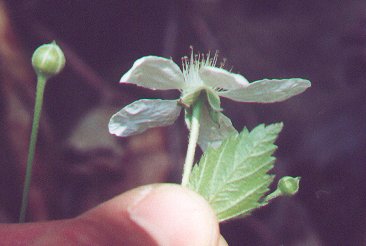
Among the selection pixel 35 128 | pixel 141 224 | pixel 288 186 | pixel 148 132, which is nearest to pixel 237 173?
pixel 288 186

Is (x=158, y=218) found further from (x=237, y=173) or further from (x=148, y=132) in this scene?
(x=148, y=132)

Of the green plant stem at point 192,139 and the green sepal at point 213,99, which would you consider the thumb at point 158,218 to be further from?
the green sepal at point 213,99

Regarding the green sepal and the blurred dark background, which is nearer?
the green sepal

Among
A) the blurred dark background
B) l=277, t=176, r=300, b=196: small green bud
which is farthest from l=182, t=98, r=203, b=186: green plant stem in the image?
the blurred dark background

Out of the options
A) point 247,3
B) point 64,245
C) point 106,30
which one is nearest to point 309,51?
point 247,3

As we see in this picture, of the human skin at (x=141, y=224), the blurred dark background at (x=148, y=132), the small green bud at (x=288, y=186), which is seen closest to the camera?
the human skin at (x=141, y=224)

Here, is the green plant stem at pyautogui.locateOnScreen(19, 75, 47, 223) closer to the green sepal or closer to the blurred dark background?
the green sepal

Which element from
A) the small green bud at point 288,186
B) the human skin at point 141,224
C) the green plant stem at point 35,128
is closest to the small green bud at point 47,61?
the green plant stem at point 35,128
